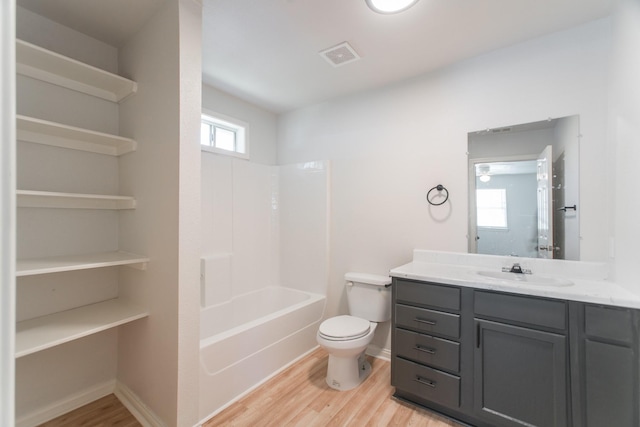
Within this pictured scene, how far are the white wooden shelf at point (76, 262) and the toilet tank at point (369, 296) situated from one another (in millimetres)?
1669

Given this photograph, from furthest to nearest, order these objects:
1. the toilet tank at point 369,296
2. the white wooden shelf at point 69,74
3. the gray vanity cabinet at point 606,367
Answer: the toilet tank at point 369,296 < the white wooden shelf at point 69,74 < the gray vanity cabinet at point 606,367

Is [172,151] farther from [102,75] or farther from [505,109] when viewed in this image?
[505,109]

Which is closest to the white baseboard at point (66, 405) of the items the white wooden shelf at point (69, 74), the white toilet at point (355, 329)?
the white toilet at point (355, 329)

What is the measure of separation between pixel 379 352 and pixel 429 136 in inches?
78.9

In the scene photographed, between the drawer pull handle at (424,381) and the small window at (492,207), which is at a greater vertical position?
the small window at (492,207)

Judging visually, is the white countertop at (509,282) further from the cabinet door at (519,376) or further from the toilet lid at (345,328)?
the toilet lid at (345,328)

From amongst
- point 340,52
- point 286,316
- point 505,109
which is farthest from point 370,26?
point 286,316

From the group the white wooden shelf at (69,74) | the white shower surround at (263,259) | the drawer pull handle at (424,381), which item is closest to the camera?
the white wooden shelf at (69,74)

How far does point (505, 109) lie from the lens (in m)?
2.05

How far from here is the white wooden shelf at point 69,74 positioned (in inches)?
60.8

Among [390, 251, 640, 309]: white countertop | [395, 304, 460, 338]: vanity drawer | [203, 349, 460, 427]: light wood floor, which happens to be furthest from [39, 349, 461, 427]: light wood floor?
[390, 251, 640, 309]: white countertop

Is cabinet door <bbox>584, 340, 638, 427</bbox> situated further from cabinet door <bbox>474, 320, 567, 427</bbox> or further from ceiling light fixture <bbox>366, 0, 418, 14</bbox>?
ceiling light fixture <bbox>366, 0, 418, 14</bbox>

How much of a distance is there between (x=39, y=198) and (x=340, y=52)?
7.20ft

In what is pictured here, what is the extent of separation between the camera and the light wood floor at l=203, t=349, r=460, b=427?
69.8 inches
